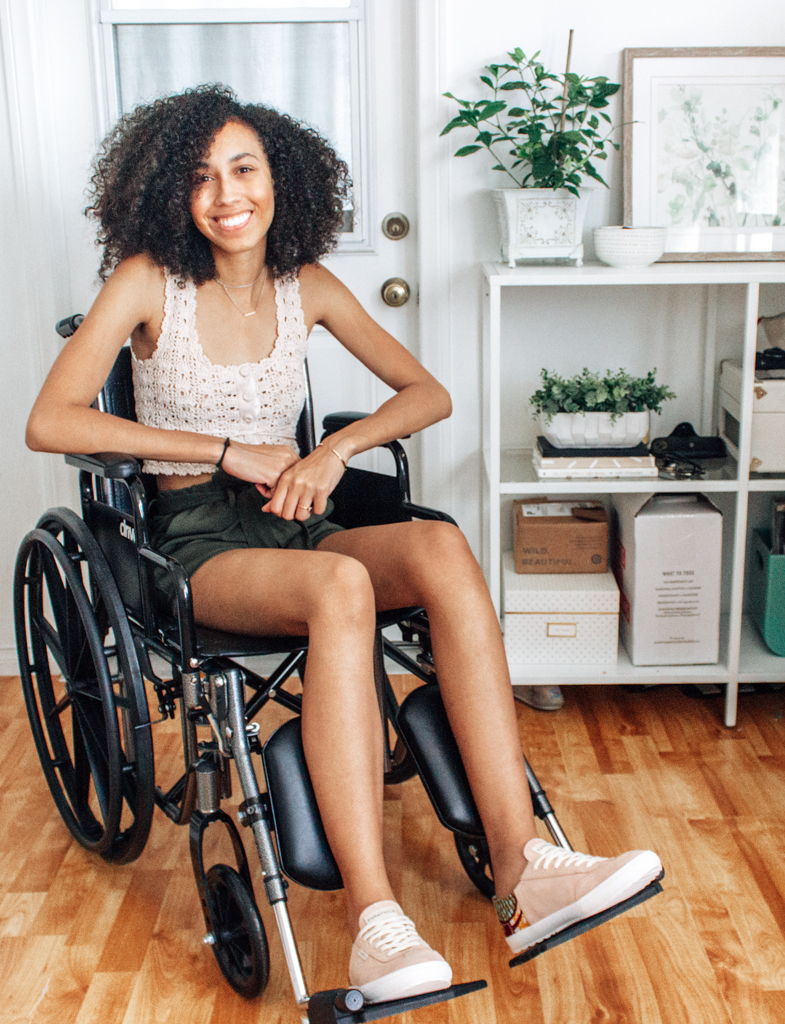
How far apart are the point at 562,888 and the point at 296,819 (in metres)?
0.35

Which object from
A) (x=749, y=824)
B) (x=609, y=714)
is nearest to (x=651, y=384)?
(x=609, y=714)

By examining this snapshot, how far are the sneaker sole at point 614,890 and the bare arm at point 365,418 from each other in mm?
676

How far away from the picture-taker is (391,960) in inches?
49.2

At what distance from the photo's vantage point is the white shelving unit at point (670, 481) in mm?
2080

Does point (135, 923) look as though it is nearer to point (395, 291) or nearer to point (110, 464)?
point (110, 464)

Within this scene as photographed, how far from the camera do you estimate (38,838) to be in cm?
193

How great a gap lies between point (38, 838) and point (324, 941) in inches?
24.5

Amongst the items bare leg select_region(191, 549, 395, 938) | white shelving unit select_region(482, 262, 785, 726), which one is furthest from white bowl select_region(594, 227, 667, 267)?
bare leg select_region(191, 549, 395, 938)

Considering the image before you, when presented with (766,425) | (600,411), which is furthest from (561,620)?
(766,425)

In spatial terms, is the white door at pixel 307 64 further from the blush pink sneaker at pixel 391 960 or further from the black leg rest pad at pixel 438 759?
the blush pink sneaker at pixel 391 960

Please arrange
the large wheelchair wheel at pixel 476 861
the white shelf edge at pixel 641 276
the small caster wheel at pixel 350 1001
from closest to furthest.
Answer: the small caster wheel at pixel 350 1001, the large wheelchair wheel at pixel 476 861, the white shelf edge at pixel 641 276

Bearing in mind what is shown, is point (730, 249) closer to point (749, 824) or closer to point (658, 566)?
point (658, 566)

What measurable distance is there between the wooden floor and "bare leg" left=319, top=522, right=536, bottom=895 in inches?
1.5

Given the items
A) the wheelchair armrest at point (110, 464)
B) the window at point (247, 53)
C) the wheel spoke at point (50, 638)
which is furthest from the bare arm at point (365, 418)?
the window at point (247, 53)
